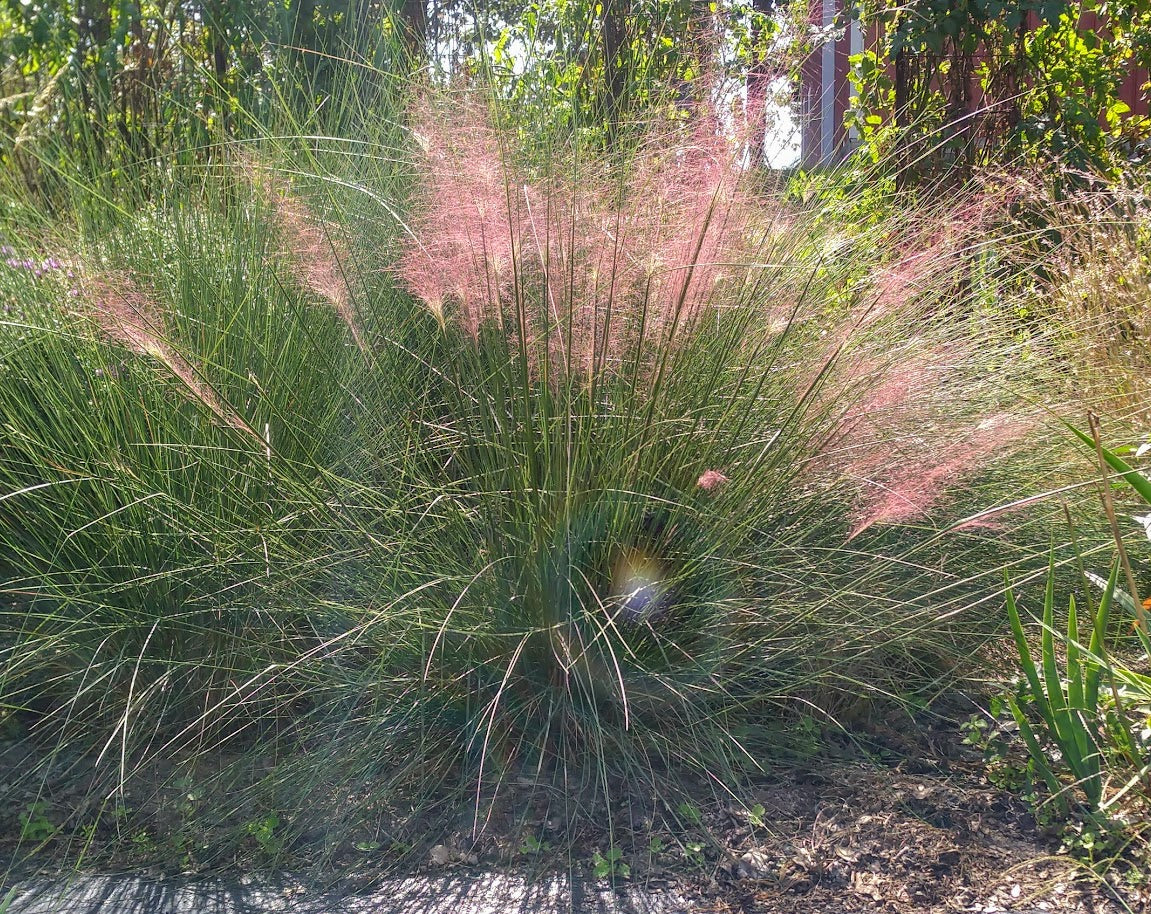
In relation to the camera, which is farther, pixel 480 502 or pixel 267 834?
pixel 480 502

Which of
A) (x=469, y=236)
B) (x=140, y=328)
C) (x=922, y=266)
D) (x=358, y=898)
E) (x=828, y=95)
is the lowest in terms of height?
(x=358, y=898)

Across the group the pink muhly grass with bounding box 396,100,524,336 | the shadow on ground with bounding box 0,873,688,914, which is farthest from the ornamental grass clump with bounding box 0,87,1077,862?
the shadow on ground with bounding box 0,873,688,914

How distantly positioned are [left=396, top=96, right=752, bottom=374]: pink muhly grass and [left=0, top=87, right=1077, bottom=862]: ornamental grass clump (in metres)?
0.01

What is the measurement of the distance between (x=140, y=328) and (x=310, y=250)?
1.75ft

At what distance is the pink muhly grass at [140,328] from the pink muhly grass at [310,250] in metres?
0.39

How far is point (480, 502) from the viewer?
2766 millimetres

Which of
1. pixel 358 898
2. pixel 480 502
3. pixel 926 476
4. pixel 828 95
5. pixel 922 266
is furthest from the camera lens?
pixel 828 95

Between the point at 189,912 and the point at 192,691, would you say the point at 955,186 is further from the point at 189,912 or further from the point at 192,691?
the point at 189,912

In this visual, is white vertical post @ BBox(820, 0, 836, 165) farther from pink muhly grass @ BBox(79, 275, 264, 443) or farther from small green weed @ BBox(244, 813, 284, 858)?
small green weed @ BBox(244, 813, 284, 858)

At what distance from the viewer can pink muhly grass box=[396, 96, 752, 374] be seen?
104 inches

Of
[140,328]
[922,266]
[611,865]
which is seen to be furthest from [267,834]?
[922,266]

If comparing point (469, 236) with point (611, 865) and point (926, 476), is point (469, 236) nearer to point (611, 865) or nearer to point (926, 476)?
point (926, 476)

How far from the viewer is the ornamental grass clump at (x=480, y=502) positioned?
264 centimetres

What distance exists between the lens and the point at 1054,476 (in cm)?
326
